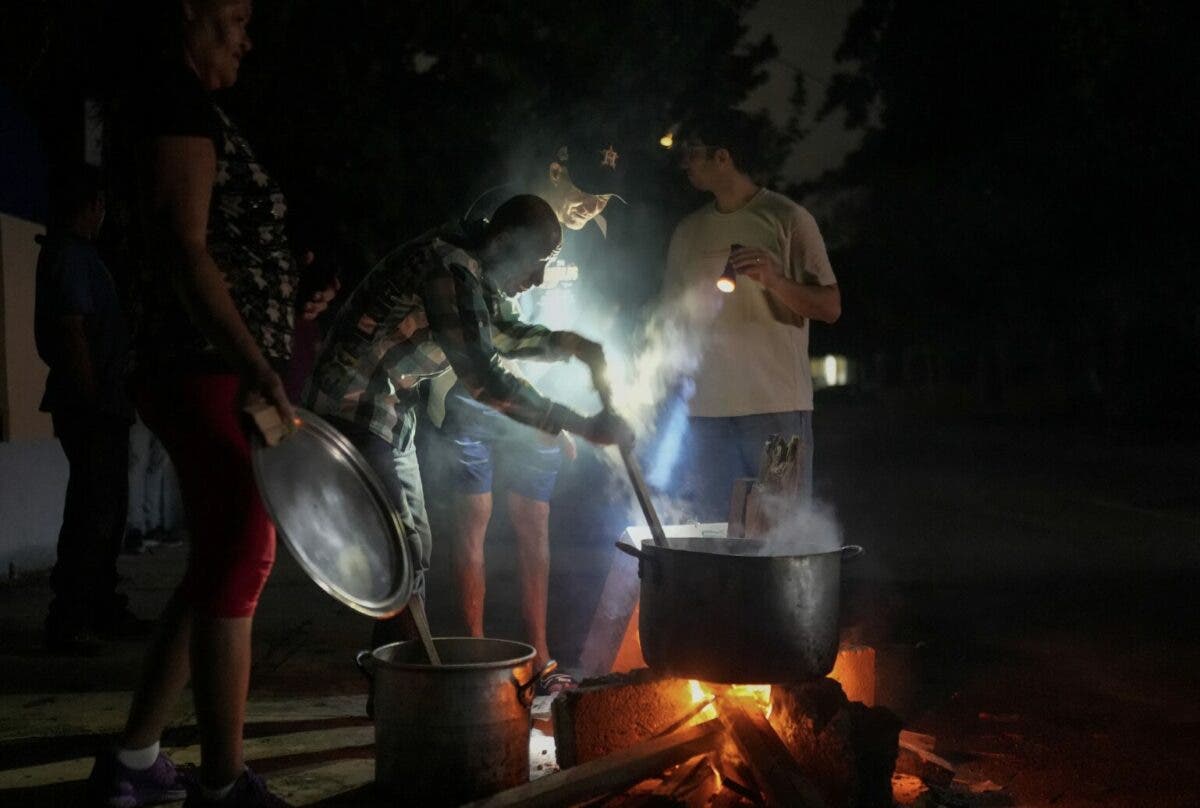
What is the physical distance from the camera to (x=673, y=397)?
541 centimetres

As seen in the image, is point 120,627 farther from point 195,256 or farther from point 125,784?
point 195,256

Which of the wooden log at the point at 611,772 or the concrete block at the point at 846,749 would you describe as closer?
the wooden log at the point at 611,772

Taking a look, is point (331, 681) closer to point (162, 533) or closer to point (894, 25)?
point (162, 533)

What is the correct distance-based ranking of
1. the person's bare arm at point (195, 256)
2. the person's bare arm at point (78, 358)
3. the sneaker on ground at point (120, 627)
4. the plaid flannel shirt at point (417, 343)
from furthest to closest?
the sneaker on ground at point (120, 627)
the person's bare arm at point (78, 358)
the plaid flannel shirt at point (417, 343)
the person's bare arm at point (195, 256)

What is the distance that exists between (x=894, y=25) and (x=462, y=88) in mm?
20960

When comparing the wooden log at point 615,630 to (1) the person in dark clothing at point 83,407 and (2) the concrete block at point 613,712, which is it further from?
(1) the person in dark clothing at point 83,407

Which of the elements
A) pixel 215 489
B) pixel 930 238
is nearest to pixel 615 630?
pixel 215 489

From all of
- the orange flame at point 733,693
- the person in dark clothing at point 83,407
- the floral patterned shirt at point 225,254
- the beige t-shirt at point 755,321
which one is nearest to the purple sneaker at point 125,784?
the floral patterned shirt at point 225,254

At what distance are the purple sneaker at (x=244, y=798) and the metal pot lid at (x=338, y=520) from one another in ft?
1.68

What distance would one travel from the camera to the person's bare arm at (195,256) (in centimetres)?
280

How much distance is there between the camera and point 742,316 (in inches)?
206

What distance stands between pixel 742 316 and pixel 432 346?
5.83 feet

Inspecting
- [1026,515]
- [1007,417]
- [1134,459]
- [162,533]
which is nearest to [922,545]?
[1026,515]

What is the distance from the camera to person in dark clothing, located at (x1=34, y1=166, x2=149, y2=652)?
548 cm
